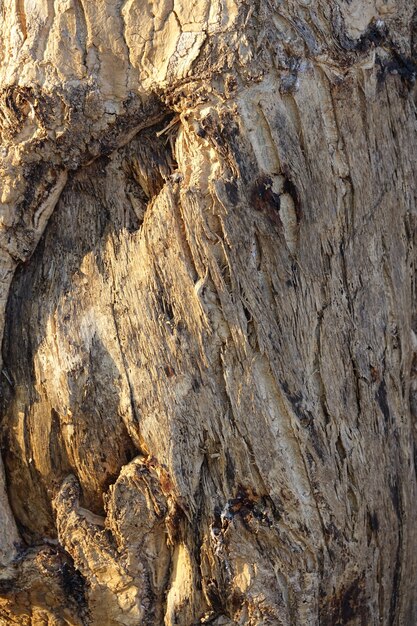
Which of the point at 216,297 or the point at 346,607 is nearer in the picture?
the point at 216,297

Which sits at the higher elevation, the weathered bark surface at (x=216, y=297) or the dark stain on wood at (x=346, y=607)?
the weathered bark surface at (x=216, y=297)

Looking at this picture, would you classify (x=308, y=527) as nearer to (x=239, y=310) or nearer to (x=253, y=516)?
(x=253, y=516)

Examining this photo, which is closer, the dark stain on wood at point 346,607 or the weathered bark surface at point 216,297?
the weathered bark surface at point 216,297

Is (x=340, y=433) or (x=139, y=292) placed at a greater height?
(x=139, y=292)

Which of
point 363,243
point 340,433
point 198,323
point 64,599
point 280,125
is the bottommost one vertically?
point 64,599

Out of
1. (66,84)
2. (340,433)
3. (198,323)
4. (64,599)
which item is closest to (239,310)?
(198,323)

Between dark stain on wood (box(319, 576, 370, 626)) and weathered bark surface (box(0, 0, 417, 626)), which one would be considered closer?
weathered bark surface (box(0, 0, 417, 626))

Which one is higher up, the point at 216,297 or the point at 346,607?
the point at 216,297

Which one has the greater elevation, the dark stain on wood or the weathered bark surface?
the weathered bark surface
